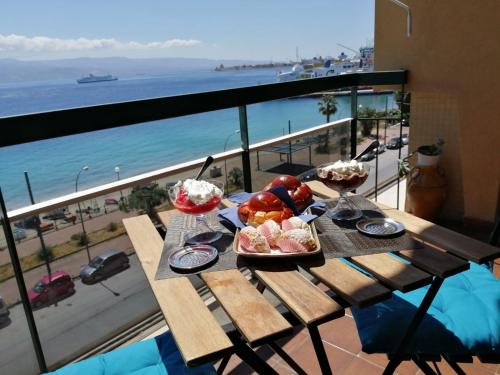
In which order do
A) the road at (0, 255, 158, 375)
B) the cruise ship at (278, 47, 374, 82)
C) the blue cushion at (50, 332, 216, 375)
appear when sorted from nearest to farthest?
1. the blue cushion at (50, 332, 216, 375)
2. the road at (0, 255, 158, 375)
3. the cruise ship at (278, 47, 374, 82)

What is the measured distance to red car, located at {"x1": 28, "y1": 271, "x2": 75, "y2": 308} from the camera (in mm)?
2299

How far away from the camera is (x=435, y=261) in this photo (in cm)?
112

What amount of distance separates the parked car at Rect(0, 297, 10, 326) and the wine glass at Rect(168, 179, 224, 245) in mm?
988

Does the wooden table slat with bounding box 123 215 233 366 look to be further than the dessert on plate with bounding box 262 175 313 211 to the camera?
No

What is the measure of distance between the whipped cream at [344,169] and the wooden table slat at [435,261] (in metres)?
0.34

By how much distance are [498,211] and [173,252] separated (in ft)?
11.8

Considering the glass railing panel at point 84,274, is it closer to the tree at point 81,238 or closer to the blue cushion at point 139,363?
the tree at point 81,238

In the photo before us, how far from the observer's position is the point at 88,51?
84.8 m

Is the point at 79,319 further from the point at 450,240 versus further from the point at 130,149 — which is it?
the point at 130,149

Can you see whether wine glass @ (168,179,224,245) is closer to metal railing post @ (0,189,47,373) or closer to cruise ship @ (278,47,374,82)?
metal railing post @ (0,189,47,373)

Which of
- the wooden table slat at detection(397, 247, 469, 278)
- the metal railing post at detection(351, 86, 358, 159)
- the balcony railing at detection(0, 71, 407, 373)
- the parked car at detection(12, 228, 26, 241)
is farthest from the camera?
the metal railing post at detection(351, 86, 358, 159)

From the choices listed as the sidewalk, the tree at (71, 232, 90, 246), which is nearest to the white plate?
the sidewalk

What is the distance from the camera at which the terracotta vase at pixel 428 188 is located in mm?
3871

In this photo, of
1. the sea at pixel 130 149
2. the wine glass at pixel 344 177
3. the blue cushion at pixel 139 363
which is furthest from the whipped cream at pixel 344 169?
the sea at pixel 130 149
